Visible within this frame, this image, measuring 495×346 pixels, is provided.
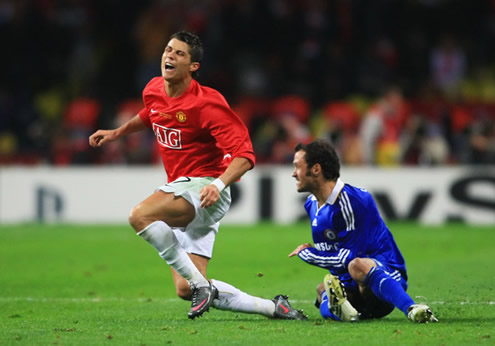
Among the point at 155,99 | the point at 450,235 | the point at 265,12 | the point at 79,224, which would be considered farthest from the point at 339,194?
the point at 265,12

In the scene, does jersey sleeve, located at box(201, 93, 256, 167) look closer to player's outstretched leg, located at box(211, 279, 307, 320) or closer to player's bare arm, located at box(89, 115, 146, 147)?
player's bare arm, located at box(89, 115, 146, 147)

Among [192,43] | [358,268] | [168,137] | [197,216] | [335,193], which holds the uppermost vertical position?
[192,43]

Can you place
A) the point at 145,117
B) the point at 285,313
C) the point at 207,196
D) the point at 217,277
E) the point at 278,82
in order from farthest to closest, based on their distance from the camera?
the point at 278,82, the point at 217,277, the point at 145,117, the point at 285,313, the point at 207,196

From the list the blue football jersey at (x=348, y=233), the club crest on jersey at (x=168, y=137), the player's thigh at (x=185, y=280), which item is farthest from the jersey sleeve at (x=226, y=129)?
the player's thigh at (x=185, y=280)

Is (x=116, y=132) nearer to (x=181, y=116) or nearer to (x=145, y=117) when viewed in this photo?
(x=145, y=117)

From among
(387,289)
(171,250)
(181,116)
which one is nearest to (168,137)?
(181,116)

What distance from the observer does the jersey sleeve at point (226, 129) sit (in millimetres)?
6156

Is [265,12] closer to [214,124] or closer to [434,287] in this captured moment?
[434,287]

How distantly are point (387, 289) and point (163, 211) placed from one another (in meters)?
1.69

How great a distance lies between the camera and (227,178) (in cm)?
600

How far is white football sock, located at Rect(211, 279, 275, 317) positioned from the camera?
6316 millimetres

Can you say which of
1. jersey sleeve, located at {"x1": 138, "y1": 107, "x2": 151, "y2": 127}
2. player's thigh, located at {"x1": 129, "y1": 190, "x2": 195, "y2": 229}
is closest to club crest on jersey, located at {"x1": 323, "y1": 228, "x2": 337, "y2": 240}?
player's thigh, located at {"x1": 129, "y1": 190, "x2": 195, "y2": 229}

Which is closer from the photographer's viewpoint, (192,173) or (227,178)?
(227,178)

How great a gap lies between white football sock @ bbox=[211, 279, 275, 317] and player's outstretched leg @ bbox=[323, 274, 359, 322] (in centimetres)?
51
